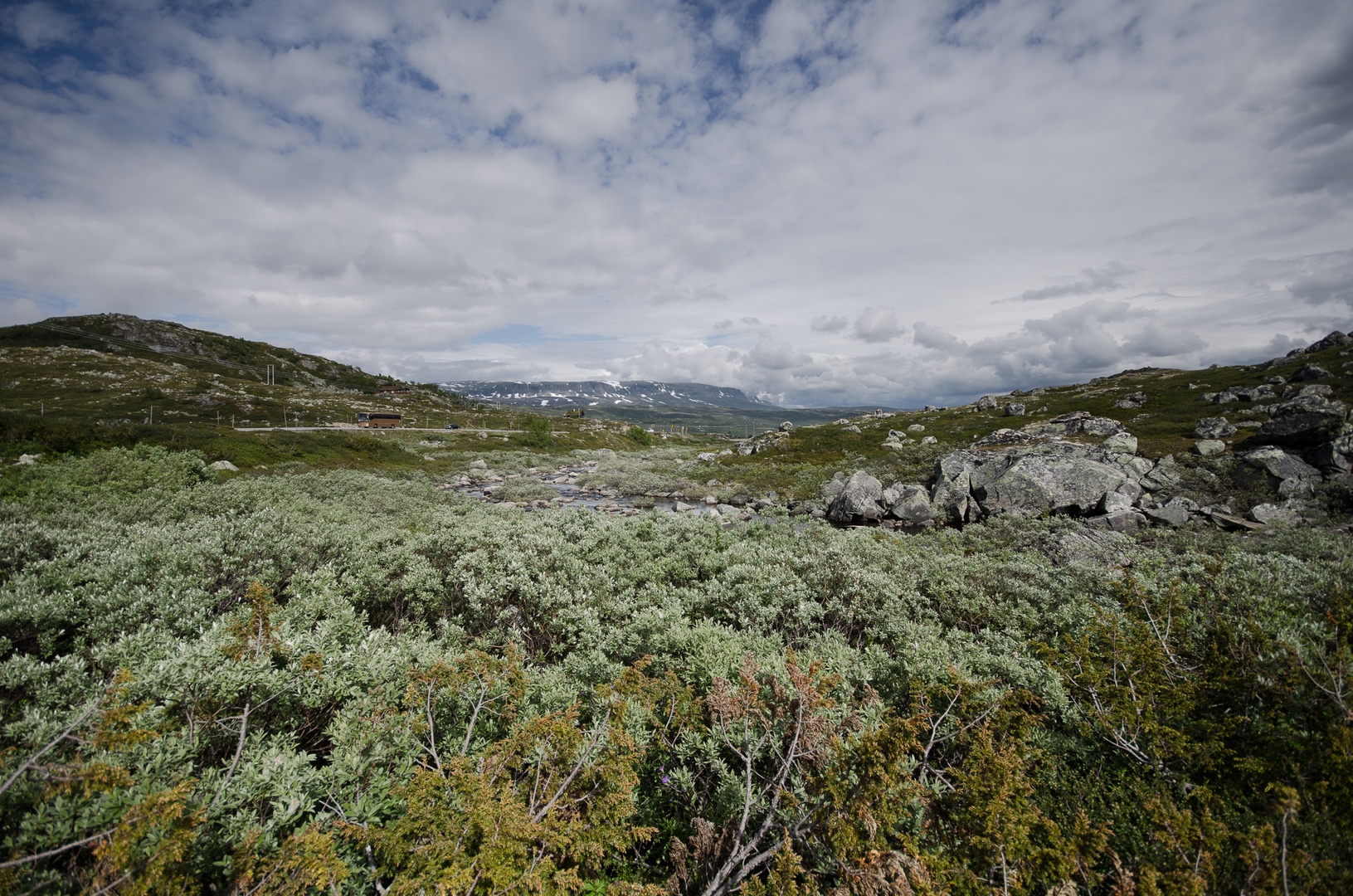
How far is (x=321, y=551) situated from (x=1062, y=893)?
13.2 m

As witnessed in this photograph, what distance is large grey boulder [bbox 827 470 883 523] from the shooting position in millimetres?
29406

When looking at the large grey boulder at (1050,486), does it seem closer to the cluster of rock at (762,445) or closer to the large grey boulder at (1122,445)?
the large grey boulder at (1122,445)

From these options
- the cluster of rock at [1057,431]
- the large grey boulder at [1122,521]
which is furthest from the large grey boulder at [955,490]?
the cluster of rock at [1057,431]

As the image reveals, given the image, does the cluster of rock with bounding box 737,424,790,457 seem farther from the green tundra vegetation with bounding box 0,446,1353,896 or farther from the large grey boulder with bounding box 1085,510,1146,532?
the green tundra vegetation with bounding box 0,446,1353,896

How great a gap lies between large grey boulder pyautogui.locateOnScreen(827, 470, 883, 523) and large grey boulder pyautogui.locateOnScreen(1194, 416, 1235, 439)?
25.1 metres

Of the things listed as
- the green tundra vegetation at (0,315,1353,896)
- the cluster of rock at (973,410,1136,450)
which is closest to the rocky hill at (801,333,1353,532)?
the cluster of rock at (973,410,1136,450)

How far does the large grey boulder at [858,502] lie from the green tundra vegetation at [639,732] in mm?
19141

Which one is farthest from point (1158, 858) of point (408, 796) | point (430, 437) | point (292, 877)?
point (430, 437)

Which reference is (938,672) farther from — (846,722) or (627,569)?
(627,569)

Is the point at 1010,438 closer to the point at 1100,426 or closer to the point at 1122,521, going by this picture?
the point at 1100,426

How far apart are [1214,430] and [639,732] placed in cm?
4944

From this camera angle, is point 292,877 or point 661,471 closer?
point 292,877

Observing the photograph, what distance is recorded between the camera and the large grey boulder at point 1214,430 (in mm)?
32875

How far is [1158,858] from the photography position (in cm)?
398
